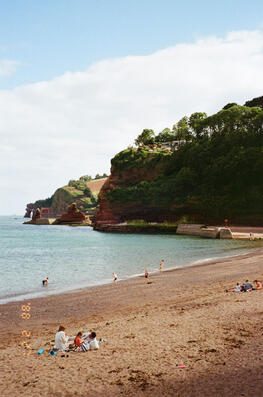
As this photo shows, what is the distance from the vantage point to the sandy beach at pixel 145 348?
750cm

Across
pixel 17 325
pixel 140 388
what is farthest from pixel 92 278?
pixel 140 388

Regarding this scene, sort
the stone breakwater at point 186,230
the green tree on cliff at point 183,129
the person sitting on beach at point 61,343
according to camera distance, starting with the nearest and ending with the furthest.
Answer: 1. the person sitting on beach at point 61,343
2. the stone breakwater at point 186,230
3. the green tree on cliff at point 183,129

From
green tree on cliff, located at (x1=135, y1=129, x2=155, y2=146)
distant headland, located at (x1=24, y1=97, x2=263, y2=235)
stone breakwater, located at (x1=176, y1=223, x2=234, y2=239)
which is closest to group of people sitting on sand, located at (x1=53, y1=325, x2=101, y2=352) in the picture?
stone breakwater, located at (x1=176, y1=223, x2=234, y2=239)

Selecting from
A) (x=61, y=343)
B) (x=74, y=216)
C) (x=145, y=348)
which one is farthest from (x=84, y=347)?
(x=74, y=216)

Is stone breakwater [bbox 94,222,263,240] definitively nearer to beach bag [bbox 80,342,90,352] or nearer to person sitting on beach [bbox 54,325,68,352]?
beach bag [bbox 80,342,90,352]

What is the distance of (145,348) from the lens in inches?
386

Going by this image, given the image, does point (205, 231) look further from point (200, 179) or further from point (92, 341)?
point (92, 341)

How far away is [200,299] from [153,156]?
10831 cm

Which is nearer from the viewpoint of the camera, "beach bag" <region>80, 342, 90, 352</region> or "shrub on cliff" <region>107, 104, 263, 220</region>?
"beach bag" <region>80, 342, 90, 352</region>

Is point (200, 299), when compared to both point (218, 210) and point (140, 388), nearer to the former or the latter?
point (140, 388)

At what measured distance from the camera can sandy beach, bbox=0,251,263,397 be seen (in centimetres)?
750

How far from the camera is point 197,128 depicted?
12325cm

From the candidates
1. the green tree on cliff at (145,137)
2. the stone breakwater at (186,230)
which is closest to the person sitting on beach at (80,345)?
the stone breakwater at (186,230)

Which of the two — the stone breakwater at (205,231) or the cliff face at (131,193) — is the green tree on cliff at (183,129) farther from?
the stone breakwater at (205,231)
